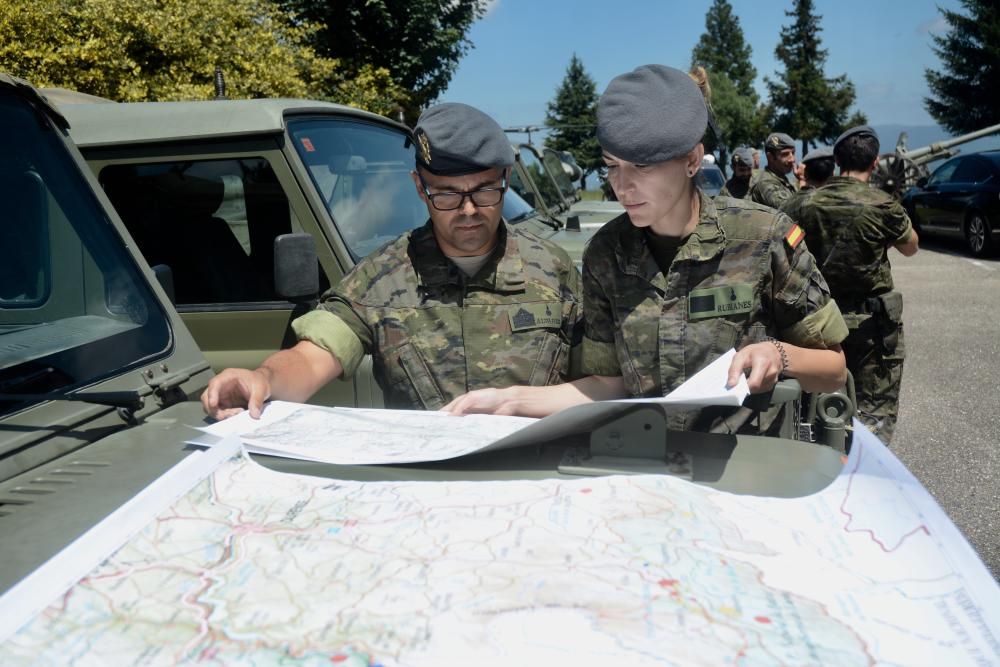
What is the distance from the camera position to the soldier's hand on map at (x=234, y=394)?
5.11ft

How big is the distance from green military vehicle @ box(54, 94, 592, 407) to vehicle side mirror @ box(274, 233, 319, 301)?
0.39m

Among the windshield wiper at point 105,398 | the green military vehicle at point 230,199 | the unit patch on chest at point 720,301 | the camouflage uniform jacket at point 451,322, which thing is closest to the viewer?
the windshield wiper at point 105,398

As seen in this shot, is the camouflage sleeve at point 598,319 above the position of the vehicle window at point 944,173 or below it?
below

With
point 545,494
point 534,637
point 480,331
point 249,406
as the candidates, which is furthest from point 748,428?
point 534,637

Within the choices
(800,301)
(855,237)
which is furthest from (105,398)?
(855,237)

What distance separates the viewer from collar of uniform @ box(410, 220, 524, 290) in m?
2.25

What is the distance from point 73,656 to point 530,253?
1633mm

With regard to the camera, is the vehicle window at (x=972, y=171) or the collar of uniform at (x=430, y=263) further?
the vehicle window at (x=972, y=171)

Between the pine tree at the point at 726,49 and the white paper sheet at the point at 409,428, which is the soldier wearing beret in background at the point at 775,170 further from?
the pine tree at the point at 726,49

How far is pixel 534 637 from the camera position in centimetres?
84

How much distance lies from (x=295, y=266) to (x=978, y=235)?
1253cm

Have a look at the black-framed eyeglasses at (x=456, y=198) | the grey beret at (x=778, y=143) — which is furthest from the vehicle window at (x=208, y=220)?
the grey beret at (x=778, y=143)

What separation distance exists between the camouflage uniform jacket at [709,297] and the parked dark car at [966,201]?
1163 cm

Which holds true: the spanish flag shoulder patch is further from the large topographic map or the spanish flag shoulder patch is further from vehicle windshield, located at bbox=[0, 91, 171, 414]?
vehicle windshield, located at bbox=[0, 91, 171, 414]
